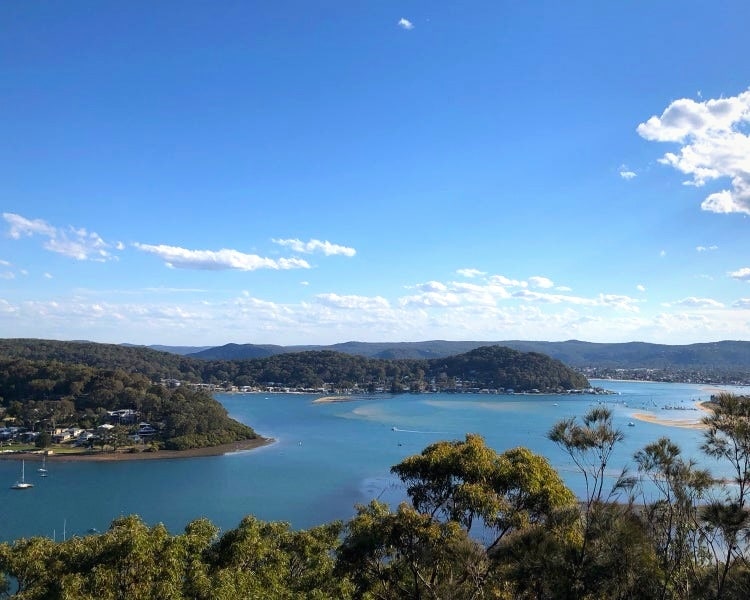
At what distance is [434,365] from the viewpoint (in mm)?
119500

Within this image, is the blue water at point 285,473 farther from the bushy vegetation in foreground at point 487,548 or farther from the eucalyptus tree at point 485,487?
the eucalyptus tree at point 485,487

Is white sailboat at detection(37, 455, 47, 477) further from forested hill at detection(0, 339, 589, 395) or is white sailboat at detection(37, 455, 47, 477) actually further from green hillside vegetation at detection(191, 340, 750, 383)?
green hillside vegetation at detection(191, 340, 750, 383)

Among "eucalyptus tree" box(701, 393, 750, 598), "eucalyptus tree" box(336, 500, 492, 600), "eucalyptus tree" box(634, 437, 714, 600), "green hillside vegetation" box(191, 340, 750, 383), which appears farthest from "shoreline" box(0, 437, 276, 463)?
"green hillside vegetation" box(191, 340, 750, 383)

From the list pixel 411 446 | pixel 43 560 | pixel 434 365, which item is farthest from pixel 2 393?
pixel 434 365

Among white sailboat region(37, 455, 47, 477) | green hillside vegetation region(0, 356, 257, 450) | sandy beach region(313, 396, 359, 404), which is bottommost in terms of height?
sandy beach region(313, 396, 359, 404)

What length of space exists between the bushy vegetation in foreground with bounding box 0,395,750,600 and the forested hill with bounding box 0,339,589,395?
89.0 meters

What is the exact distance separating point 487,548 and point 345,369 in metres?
104

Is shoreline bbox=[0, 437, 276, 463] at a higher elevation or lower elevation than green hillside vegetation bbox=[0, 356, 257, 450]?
lower

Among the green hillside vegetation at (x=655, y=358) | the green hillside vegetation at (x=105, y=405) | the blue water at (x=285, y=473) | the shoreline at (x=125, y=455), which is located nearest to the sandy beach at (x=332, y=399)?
the blue water at (x=285, y=473)

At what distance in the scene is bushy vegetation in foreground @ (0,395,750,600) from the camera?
5641 millimetres

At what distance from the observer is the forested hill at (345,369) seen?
95.2 m

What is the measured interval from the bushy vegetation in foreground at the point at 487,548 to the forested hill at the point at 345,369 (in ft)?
292

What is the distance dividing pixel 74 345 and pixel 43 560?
9838 centimetres

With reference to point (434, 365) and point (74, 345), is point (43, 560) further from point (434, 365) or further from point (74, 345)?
point (434, 365)
